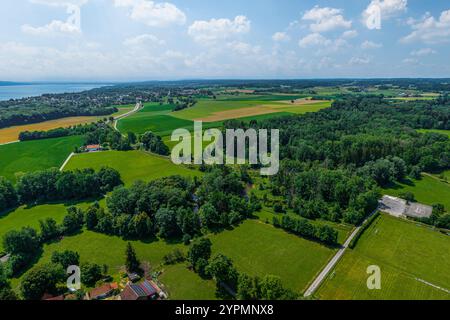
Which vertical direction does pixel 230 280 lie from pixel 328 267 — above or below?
above

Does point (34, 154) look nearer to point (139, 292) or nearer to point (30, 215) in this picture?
point (30, 215)

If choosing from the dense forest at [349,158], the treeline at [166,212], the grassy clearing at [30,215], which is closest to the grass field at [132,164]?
the treeline at [166,212]

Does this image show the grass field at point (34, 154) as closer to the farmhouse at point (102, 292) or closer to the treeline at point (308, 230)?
the farmhouse at point (102, 292)

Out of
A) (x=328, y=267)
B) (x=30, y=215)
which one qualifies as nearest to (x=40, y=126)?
(x=30, y=215)

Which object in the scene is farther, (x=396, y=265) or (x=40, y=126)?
(x=40, y=126)


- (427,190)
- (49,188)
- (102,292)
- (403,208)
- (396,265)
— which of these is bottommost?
(102,292)
